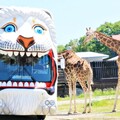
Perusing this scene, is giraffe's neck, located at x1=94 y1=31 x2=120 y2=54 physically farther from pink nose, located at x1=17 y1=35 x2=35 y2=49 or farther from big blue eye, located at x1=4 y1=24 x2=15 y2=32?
big blue eye, located at x1=4 y1=24 x2=15 y2=32

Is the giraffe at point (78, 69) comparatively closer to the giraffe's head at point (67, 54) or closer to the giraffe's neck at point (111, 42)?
the giraffe's head at point (67, 54)

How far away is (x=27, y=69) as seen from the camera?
14.5 m

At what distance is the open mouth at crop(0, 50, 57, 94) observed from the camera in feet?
47.1

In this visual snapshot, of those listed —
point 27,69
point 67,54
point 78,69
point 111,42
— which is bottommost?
point 27,69

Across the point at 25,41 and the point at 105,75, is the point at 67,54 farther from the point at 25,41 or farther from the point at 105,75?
the point at 105,75

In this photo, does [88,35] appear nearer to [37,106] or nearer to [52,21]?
[52,21]

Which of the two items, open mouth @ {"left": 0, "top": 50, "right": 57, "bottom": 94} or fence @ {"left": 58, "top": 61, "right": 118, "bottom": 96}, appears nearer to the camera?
open mouth @ {"left": 0, "top": 50, "right": 57, "bottom": 94}

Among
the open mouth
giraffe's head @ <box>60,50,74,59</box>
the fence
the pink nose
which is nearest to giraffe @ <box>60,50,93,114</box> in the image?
giraffe's head @ <box>60,50,74,59</box>

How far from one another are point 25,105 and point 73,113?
18.7 feet

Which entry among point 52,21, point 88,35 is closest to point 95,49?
point 88,35

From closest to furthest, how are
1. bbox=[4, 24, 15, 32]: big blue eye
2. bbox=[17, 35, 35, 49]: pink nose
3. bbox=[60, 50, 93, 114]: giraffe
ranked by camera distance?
bbox=[17, 35, 35, 49]: pink nose
bbox=[4, 24, 15, 32]: big blue eye
bbox=[60, 50, 93, 114]: giraffe

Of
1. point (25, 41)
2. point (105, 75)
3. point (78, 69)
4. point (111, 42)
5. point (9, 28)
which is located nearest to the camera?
point (25, 41)

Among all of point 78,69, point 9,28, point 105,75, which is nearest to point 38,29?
point 9,28

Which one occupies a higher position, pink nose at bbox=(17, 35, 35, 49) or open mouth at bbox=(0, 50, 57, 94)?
pink nose at bbox=(17, 35, 35, 49)
